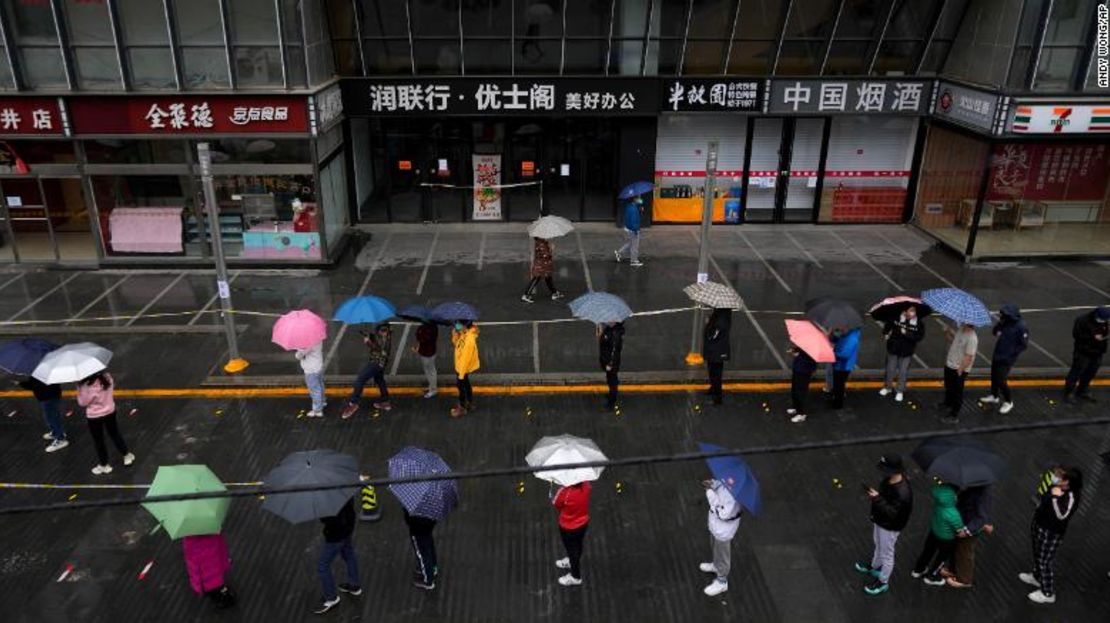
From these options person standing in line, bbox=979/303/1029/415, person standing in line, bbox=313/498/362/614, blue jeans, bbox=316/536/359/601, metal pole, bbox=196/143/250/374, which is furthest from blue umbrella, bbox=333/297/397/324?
person standing in line, bbox=979/303/1029/415

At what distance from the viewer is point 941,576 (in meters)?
8.95

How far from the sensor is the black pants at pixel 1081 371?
12.3 metres

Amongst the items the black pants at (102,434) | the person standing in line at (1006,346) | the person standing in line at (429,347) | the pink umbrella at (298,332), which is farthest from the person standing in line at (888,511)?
the black pants at (102,434)

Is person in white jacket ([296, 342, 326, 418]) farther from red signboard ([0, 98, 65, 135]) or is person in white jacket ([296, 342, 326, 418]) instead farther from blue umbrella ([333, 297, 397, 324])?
red signboard ([0, 98, 65, 135])

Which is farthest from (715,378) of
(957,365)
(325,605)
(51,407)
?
(51,407)

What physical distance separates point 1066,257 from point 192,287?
2044 centimetres

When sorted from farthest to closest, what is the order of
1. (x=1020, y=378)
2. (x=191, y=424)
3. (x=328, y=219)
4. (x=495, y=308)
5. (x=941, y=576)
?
(x=328, y=219) < (x=495, y=308) < (x=1020, y=378) < (x=191, y=424) < (x=941, y=576)

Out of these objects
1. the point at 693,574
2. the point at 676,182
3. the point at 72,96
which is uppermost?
the point at 72,96

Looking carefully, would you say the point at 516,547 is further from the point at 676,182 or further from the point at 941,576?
the point at 676,182

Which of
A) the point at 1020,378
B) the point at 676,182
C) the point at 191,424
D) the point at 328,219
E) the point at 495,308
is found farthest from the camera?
the point at 676,182

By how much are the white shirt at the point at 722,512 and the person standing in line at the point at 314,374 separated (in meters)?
6.25

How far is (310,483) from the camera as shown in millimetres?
7527

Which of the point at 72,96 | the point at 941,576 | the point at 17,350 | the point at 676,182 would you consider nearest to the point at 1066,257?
the point at 676,182

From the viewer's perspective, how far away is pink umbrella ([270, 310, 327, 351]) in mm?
11117
